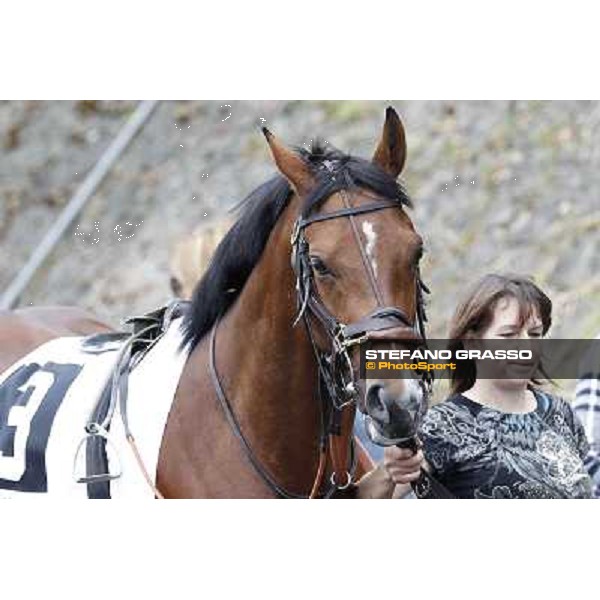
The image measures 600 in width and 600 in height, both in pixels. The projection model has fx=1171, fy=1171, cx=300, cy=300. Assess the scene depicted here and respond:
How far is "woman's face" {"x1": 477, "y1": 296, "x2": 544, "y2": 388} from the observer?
8.40 ft

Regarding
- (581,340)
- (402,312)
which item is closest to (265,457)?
(402,312)

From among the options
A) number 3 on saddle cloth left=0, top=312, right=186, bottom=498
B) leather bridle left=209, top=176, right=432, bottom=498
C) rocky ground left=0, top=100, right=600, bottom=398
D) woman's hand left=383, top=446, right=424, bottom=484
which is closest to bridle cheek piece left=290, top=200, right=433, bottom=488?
leather bridle left=209, top=176, right=432, bottom=498

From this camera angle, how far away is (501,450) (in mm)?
Answer: 2496

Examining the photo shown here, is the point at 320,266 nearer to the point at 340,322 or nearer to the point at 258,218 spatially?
the point at 340,322

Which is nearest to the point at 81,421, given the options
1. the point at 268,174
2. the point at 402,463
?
the point at 402,463

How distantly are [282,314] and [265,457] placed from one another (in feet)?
0.93

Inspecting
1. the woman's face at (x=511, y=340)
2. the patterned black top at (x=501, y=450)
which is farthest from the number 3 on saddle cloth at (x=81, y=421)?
the woman's face at (x=511, y=340)

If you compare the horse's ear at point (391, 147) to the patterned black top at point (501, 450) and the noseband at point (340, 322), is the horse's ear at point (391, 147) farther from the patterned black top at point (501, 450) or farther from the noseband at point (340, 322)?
the patterned black top at point (501, 450)

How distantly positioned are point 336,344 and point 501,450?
0.58 metres

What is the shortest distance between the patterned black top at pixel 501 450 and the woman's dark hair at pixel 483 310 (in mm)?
63

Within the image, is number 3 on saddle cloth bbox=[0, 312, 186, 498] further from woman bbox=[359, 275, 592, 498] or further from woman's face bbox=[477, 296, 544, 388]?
woman's face bbox=[477, 296, 544, 388]

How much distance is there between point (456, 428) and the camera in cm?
249

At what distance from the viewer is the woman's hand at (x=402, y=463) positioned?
2.26 metres
